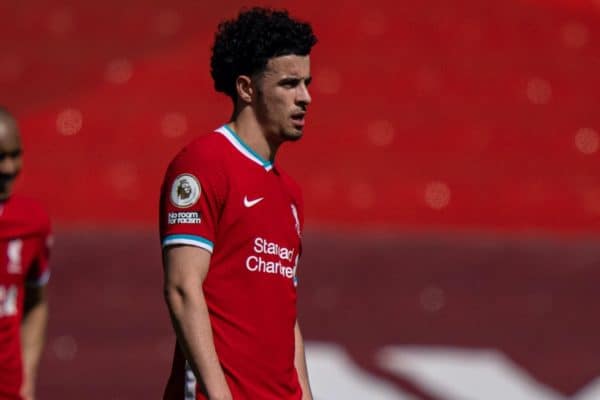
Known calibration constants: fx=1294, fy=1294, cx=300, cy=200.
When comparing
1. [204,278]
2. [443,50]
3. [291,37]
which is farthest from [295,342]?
[443,50]

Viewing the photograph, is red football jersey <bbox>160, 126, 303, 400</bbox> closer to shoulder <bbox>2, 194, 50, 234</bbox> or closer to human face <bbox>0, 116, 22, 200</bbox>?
human face <bbox>0, 116, 22, 200</bbox>

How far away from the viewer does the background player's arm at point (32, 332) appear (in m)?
4.48

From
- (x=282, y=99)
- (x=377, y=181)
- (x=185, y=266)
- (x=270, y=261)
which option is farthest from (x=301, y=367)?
(x=377, y=181)

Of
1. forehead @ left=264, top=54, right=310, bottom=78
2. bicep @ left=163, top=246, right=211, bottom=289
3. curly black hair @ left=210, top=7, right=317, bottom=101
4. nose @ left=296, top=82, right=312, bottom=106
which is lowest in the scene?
bicep @ left=163, top=246, right=211, bottom=289

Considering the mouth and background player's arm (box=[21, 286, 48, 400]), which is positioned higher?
the mouth

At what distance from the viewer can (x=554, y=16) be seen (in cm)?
867

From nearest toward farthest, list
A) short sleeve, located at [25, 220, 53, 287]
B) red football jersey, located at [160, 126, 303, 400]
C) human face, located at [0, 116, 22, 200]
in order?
1. red football jersey, located at [160, 126, 303, 400]
2. human face, located at [0, 116, 22, 200]
3. short sleeve, located at [25, 220, 53, 287]

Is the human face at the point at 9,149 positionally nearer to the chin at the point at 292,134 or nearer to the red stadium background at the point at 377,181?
the chin at the point at 292,134

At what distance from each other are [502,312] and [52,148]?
288cm

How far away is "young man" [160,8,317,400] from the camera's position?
309cm

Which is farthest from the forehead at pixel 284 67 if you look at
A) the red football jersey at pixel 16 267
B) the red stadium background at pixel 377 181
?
the red stadium background at pixel 377 181

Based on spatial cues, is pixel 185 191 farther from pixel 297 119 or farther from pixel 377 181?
pixel 377 181

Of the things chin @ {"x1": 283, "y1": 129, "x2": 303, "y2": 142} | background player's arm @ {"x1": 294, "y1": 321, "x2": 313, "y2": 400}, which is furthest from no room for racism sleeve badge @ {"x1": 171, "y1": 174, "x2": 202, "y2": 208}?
background player's arm @ {"x1": 294, "y1": 321, "x2": 313, "y2": 400}

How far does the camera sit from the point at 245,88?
3361 millimetres
